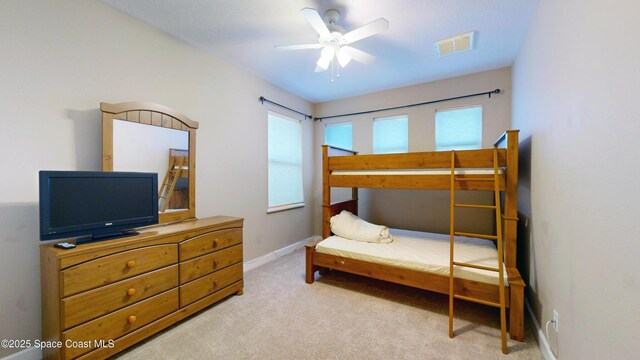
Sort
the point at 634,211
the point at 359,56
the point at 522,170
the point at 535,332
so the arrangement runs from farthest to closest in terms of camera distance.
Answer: the point at 522,170
the point at 359,56
the point at 535,332
the point at 634,211

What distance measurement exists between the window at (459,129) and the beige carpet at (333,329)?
215cm

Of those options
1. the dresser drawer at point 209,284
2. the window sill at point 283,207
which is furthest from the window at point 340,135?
the dresser drawer at point 209,284

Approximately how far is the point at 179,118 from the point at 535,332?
3731mm

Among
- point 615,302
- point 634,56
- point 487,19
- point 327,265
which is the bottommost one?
point 327,265

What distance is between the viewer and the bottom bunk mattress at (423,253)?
2.14 meters

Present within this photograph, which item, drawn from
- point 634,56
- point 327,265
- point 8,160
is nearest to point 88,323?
point 8,160

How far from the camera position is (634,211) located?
87 cm

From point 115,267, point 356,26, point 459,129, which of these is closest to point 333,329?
point 115,267

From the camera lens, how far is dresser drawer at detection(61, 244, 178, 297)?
1485 millimetres

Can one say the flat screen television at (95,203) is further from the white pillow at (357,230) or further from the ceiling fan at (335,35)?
the white pillow at (357,230)

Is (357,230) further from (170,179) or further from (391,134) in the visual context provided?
(170,179)

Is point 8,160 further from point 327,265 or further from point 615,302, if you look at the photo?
point 615,302

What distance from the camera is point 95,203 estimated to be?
5.79ft

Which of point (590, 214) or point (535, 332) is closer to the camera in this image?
point (590, 214)
